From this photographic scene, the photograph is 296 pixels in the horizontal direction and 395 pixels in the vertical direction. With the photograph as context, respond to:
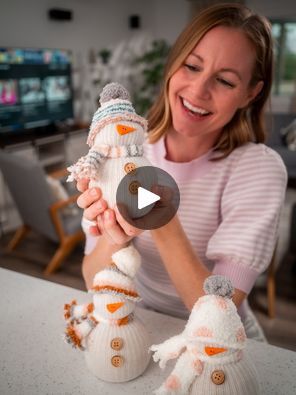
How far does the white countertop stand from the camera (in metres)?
0.53

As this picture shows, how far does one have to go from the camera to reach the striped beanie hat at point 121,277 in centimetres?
52

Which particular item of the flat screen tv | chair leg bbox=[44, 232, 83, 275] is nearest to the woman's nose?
chair leg bbox=[44, 232, 83, 275]

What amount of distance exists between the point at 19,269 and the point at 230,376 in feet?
6.66

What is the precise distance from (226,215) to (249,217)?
0.19ft

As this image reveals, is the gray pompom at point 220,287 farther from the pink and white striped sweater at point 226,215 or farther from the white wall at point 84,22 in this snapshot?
the white wall at point 84,22

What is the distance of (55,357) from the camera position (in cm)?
59

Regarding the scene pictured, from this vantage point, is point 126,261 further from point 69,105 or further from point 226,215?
point 69,105

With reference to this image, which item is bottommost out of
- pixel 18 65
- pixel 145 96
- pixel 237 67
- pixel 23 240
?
Result: pixel 23 240

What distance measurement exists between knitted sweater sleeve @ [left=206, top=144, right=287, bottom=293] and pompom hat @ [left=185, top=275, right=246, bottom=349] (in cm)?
24

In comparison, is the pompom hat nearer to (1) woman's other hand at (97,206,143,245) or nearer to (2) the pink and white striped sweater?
(1) woman's other hand at (97,206,143,245)

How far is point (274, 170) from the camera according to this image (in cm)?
75

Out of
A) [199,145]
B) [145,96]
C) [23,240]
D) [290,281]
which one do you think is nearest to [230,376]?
[199,145]

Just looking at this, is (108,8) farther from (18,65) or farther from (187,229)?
(187,229)

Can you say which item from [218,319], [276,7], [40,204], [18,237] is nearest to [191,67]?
[218,319]
